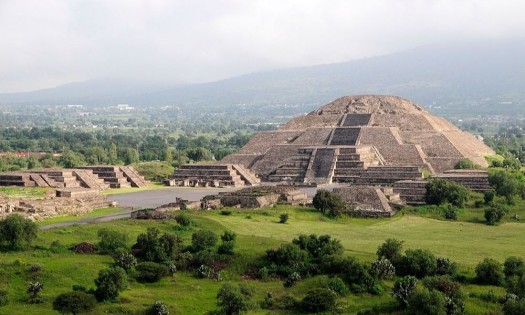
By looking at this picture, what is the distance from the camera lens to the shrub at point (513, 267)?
30844mm

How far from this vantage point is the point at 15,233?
112ft

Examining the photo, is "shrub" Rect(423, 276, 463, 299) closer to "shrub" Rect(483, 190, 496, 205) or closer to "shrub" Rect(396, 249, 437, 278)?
"shrub" Rect(396, 249, 437, 278)

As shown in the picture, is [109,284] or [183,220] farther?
[183,220]

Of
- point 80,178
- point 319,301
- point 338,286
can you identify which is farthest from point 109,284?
point 80,178

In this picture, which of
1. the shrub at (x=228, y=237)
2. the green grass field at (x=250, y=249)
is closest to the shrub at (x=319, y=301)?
the green grass field at (x=250, y=249)

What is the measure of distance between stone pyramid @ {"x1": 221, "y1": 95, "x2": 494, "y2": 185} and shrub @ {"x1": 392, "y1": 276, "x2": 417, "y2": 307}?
34431mm

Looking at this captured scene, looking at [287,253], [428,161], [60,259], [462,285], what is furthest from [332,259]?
[428,161]

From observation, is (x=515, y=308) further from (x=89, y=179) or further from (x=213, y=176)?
(x=213, y=176)

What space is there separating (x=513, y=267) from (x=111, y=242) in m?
16.7

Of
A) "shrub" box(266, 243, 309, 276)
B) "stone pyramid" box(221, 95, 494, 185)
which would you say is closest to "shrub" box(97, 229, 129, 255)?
"shrub" box(266, 243, 309, 276)

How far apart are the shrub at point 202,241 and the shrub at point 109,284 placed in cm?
606

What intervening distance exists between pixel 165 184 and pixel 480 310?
48203mm

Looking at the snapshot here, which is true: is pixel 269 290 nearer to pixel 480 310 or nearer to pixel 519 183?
pixel 480 310

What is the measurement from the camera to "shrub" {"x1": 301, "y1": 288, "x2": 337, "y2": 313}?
2866 centimetres
